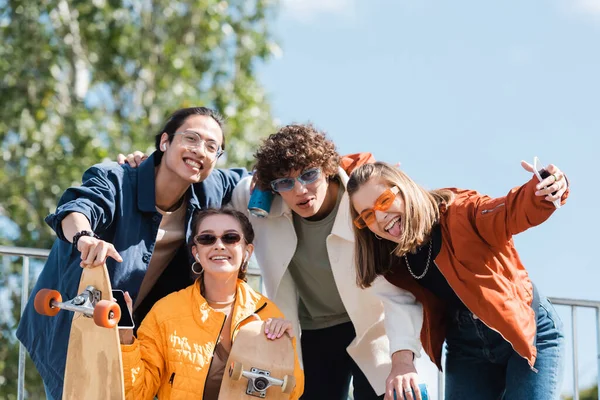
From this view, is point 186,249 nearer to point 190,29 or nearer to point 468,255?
point 468,255

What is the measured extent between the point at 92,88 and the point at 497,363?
30.9 ft

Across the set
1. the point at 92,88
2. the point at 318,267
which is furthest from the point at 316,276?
the point at 92,88

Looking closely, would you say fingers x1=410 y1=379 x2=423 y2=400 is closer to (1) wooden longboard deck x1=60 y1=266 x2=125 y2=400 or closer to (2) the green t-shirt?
(2) the green t-shirt

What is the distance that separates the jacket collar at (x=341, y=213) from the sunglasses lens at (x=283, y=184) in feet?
0.59

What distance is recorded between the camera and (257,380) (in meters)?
3.20

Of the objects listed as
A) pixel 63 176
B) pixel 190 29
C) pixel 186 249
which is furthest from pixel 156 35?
pixel 186 249

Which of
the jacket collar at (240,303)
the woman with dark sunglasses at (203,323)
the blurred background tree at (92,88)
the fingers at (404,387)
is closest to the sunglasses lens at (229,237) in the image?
the woman with dark sunglasses at (203,323)

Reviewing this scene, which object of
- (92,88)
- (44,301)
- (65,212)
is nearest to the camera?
(44,301)

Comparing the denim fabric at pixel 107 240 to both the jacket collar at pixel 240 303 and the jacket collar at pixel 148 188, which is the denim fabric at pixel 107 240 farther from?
the jacket collar at pixel 240 303

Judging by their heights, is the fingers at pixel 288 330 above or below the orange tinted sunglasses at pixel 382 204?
below

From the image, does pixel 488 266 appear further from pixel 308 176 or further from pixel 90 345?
pixel 90 345

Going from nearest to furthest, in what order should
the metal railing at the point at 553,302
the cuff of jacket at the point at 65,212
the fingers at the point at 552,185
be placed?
the fingers at the point at 552,185, the cuff of jacket at the point at 65,212, the metal railing at the point at 553,302

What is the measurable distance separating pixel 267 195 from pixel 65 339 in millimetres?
1032

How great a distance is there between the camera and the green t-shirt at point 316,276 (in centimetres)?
375
